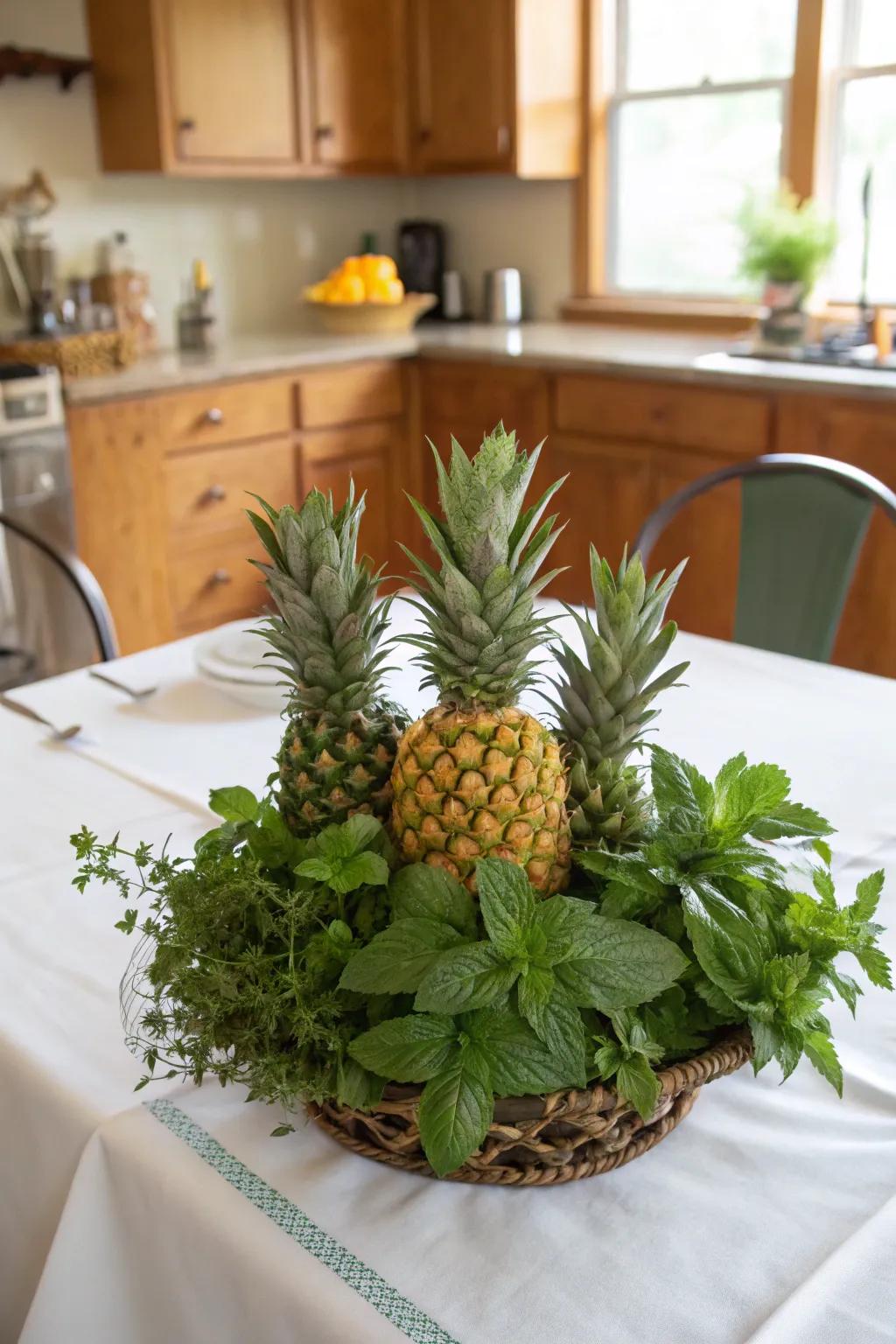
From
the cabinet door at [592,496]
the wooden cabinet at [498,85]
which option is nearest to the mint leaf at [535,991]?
the cabinet door at [592,496]

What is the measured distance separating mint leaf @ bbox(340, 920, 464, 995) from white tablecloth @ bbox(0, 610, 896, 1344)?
131 mm

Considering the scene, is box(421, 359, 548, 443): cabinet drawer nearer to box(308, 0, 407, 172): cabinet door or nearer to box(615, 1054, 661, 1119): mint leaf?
box(308, 0, 407, 172): cabinet door

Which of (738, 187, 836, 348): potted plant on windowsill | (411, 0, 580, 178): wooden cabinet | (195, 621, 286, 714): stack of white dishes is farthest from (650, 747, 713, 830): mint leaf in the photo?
(411, 0, 580, 178): wooden cabinet

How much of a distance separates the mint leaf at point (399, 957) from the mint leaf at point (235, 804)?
175 mm

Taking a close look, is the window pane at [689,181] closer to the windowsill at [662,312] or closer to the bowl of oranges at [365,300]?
the windowsill at [662,312]

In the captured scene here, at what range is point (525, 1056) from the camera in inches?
27.1

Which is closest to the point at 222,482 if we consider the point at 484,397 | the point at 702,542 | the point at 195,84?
the point at 484,397

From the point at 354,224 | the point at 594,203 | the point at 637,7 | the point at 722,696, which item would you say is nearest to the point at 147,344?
the point at 354,224

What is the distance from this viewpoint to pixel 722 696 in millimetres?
1510

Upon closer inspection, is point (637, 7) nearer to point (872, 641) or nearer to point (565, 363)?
point (565, 363)

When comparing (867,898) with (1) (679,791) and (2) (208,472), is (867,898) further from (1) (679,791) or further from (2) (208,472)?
(2) (208,472)

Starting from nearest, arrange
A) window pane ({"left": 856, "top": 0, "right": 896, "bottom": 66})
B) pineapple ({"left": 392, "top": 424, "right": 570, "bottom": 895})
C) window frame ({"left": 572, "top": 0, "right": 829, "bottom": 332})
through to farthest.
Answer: pineapple ({"left": 392, "top": 424, "right": 570, "bottom": 895})
window pane ({"left": 856, "top": 0, "right": 896, "bottom": 66})
window frame ({"left": 572, "top": 0, "right": 829, "bottom": 332})

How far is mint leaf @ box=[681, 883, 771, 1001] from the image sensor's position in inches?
28.9

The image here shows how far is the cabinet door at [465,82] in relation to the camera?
3.80m
